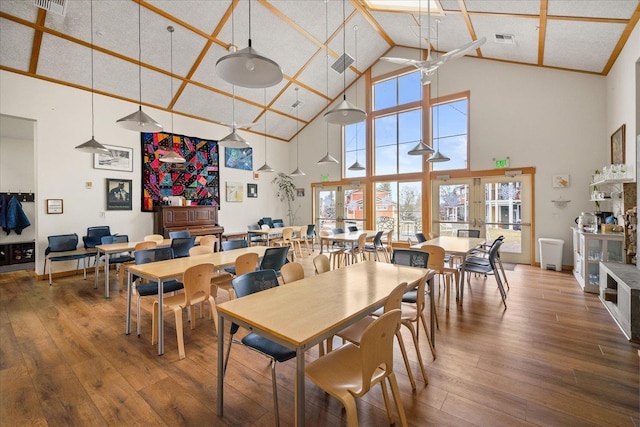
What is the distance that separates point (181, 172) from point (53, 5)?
4.02 meters

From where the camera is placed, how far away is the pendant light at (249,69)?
1.83m

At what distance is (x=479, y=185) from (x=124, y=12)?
825 cm

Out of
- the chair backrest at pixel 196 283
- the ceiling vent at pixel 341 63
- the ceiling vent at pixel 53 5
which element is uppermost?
the ceiling vent at pixel 341 63

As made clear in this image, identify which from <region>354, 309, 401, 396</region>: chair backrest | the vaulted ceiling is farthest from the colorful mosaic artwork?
<region>354, 309, 401, 396</region>: chair backrest

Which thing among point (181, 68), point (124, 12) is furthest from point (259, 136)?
point (124, 12)

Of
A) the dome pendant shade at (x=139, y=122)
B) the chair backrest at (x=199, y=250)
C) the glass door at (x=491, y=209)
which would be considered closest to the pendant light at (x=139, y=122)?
the dome pendant shade at (x=139, y=122)

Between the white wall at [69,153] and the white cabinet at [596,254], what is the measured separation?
895 centimetres

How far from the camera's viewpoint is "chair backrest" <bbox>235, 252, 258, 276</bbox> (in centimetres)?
336

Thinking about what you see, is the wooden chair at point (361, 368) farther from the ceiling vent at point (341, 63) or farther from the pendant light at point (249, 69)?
the ceiling vent at point (341, 63)

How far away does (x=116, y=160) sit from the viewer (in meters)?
6.58

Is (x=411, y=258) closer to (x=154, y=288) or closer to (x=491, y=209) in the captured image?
(x=154, y=288)

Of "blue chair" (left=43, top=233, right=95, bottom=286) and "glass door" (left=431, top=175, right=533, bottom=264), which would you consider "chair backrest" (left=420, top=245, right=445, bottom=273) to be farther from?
"blue chair" (left=43, top=233, right=95, bottom=286)

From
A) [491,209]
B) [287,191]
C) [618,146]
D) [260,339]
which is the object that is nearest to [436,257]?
[260,339]

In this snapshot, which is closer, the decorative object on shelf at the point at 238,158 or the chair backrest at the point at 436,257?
the chair backrest at the point at 436,257
